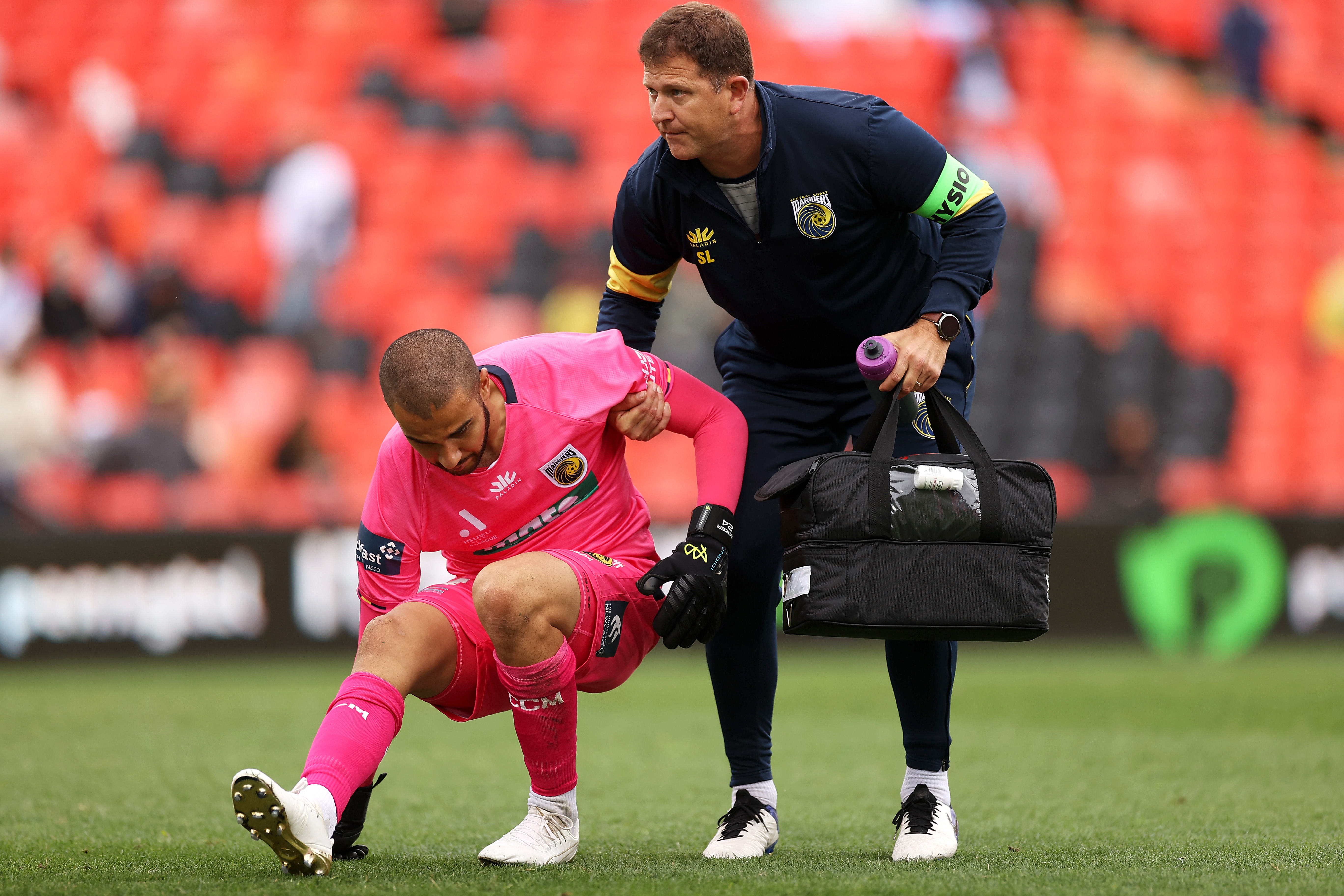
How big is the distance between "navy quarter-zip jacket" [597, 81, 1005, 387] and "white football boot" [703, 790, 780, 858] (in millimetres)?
1141

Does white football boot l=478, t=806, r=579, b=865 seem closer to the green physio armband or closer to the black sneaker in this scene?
the black sneaker

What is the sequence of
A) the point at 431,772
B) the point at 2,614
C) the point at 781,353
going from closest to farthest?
the point at 781,353, the point at 431,772, the point at 2,614

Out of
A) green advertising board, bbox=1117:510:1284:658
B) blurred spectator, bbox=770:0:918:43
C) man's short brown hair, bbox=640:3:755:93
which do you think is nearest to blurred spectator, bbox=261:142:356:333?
blurred spectator, bbox=770:0:918:43

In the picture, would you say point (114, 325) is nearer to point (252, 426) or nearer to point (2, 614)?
point (252, 426)

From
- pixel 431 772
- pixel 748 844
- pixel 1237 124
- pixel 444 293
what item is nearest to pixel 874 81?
pixel 1237 124

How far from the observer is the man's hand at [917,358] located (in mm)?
3219

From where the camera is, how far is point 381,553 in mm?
3234

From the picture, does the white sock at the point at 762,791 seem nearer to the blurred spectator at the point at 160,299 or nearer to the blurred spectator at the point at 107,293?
the blurred spectator at the point at 160,299

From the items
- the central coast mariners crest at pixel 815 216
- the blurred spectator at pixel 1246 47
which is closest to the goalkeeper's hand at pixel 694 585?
the central coast mariners crest at pixel 815 216

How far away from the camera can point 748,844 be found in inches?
135

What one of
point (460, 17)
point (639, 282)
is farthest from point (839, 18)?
point (639, 282)

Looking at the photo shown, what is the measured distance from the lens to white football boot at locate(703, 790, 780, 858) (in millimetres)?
3398

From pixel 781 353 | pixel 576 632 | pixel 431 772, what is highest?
pixel 781 353

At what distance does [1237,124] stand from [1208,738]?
919cm
